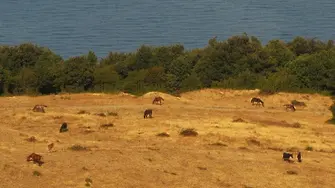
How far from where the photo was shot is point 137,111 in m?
45.1

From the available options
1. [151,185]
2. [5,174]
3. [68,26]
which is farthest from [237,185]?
[68,26]

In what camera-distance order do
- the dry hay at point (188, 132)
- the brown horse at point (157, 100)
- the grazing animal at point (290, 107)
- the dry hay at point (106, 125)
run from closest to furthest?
the dry hay at point (188, 132) → the dry hay at point (106, 125) → the grazing animal at point (290, 107) → the brown horse at point (157, 100)

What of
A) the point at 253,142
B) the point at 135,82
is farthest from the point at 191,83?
the point at 253,142

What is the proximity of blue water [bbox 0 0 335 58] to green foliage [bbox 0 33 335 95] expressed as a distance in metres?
24.5

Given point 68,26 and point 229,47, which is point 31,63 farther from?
point 68,26

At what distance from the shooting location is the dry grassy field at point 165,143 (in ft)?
87.4

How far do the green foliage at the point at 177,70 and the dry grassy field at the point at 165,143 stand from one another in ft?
A: 17.1

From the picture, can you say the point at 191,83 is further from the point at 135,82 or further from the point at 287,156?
the point at 287,156

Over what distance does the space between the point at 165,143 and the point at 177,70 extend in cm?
2666

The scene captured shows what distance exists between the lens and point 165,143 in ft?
114

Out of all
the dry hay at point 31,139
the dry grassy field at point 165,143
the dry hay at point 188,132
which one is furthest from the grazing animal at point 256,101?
the dry hay at point 31,139

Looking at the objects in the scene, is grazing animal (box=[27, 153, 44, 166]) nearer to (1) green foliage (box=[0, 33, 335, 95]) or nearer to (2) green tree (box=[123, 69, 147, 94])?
(2) green tree (box=[123, 69, 147, 94])

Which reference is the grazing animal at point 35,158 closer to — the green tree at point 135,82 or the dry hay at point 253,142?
the dry hay at point 253,142

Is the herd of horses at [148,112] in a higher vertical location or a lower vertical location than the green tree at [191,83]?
Result: lower
